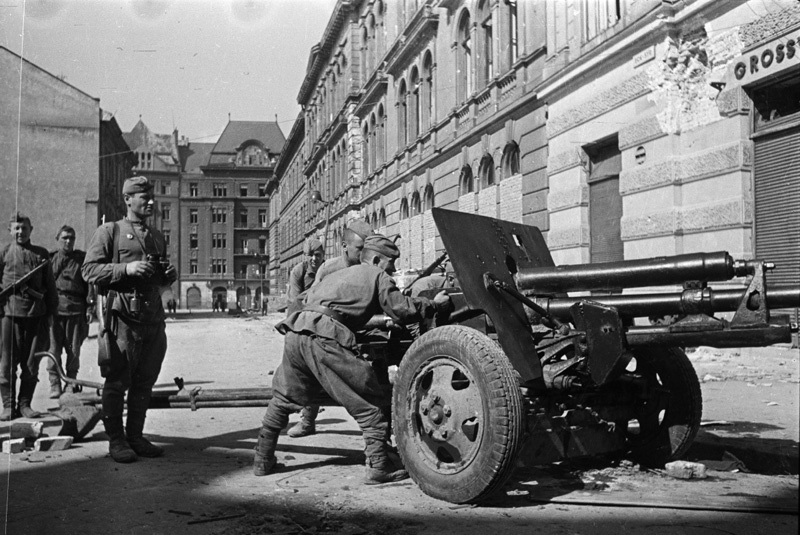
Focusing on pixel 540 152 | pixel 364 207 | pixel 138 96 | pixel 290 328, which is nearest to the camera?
pixel 290 328

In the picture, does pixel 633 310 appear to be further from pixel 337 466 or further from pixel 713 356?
pixel 713 356

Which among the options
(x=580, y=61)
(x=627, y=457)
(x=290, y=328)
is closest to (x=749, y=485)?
(x=627, y=457)

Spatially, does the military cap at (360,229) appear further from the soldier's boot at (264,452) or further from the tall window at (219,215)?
the tall window at (219,215)

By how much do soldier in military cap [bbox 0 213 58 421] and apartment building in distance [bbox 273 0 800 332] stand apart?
2.54 metres

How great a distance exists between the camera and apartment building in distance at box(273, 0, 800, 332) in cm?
435

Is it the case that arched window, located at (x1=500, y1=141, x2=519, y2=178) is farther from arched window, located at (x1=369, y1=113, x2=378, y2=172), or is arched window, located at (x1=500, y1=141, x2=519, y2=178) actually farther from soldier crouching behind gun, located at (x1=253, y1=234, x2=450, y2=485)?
soldier crouching behind gun, located at (x1=253, y1=234, x2=450, y2=485)

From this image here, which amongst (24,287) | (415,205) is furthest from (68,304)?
(415,205)

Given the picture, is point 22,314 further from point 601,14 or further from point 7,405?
point 601,14

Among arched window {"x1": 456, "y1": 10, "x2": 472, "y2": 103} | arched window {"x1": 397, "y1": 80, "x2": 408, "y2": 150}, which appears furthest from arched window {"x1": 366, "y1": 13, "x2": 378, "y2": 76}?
arched window {"x1": 456, "y1": 10, "x2": 472, "y2": 103}

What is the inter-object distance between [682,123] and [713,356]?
206 centimetres

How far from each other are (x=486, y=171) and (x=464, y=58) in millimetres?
1090

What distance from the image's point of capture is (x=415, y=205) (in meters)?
6.81

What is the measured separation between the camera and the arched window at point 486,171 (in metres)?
6.20

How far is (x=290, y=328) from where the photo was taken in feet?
14.1
